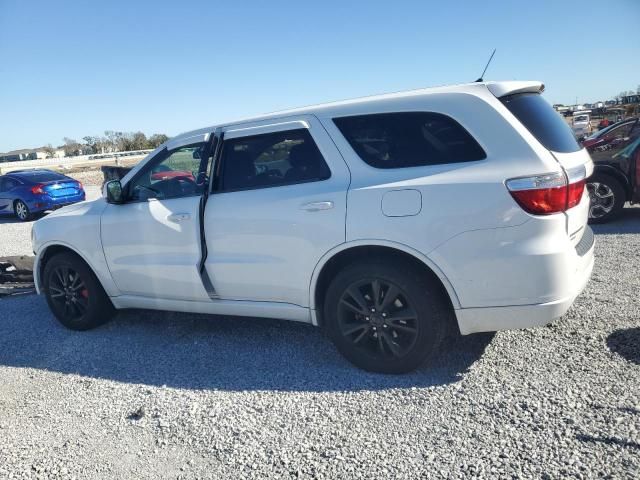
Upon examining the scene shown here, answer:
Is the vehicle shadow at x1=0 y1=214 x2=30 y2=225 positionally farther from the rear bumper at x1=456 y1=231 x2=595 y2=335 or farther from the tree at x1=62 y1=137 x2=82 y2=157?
the tree at x1=62 y1=137 x2=82 y2=157

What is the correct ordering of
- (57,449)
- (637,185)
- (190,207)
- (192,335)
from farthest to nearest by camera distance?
(637,185)
(192,335)
(190,207)
(57,449)

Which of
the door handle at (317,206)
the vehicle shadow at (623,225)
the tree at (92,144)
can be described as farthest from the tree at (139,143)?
the door handle at (317,206)

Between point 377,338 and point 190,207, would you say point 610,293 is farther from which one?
point 190,207

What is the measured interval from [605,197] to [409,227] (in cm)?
601

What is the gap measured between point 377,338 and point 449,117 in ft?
5.04

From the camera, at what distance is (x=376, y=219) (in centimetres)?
330

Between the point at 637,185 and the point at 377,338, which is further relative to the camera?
the point at 637,185

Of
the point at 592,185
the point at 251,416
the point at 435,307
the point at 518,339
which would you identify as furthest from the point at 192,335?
the point at 592,185

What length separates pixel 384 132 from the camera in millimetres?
3453

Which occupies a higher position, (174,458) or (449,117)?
(449,117)

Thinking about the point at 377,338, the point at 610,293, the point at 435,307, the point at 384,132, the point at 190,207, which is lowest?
the point at 610,293

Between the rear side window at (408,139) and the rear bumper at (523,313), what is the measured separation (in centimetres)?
93

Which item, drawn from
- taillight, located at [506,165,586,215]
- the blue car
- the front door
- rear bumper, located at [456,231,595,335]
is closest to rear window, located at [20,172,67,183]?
the blue car

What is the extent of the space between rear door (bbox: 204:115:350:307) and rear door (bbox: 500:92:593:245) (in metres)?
1.20
